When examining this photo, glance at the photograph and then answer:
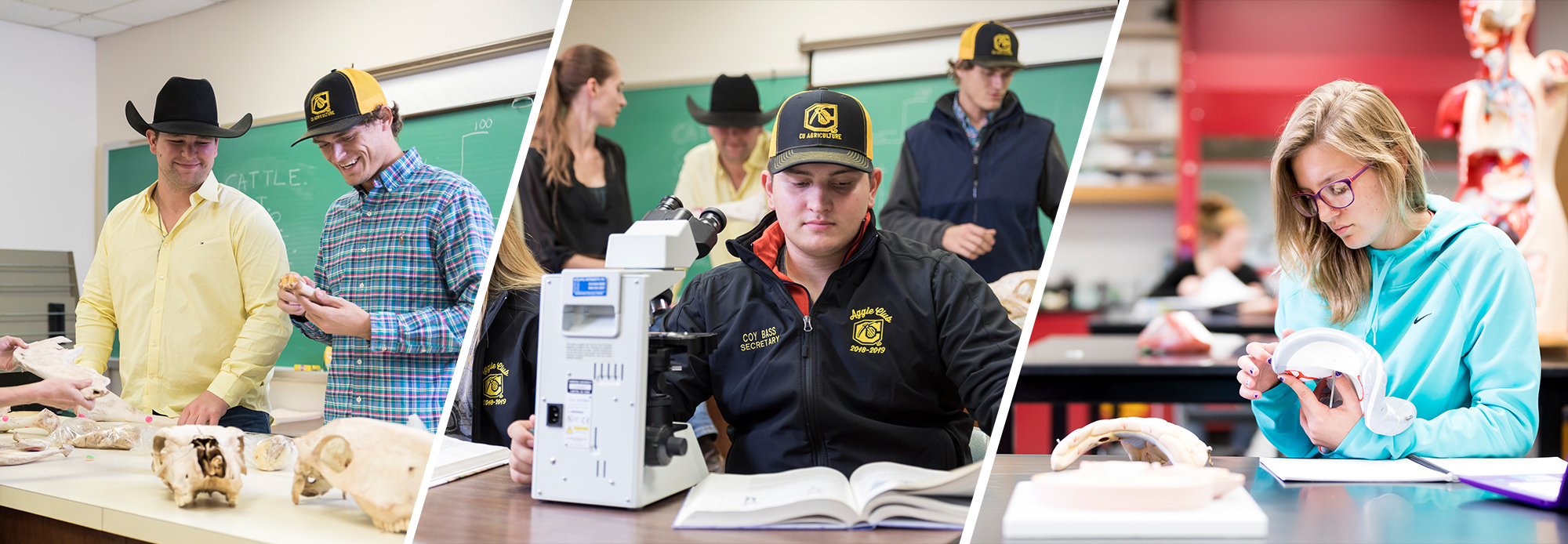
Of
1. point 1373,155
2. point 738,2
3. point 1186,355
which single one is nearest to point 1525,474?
point 1373,155

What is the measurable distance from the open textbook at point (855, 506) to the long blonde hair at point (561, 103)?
7.22ft

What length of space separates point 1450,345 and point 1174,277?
16.4 ft

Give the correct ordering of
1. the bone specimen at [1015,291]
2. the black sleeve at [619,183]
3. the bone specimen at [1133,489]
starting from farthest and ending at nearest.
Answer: the black sleeve at [619,183] < the bone specimen at [1015,291] < the bone specimen at [1133,489]

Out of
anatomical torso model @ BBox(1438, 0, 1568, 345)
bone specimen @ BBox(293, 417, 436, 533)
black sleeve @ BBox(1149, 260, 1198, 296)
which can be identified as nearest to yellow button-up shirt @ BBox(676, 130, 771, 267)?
bone specimen @ BBox(293, 417, 436, 533)

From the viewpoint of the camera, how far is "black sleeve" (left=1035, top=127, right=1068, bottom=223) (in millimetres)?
2926

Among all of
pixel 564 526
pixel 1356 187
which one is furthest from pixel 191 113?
pixel 1356 187

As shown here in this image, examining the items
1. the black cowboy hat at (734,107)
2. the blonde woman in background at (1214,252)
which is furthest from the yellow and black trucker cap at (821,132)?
the blonde woman in background at (1214,252)

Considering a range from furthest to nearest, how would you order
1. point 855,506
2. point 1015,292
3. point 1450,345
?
point 1015,292 < point 1450,345 < point 855,506

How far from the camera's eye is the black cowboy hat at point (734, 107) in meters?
3.21

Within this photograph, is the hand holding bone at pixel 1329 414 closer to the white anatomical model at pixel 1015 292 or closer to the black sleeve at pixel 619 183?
the white anatomical model at pixel 1015 292

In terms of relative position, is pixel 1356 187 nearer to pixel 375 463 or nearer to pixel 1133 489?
pixel 1133 489

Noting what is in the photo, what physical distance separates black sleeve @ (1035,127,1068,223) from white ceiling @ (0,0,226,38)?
Result: 2.49 m

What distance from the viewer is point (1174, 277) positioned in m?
6.41

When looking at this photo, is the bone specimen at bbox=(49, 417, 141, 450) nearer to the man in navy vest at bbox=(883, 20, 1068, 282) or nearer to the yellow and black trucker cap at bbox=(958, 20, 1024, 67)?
the man in navy vest at bbox=(883, 20, 1068, 282)
